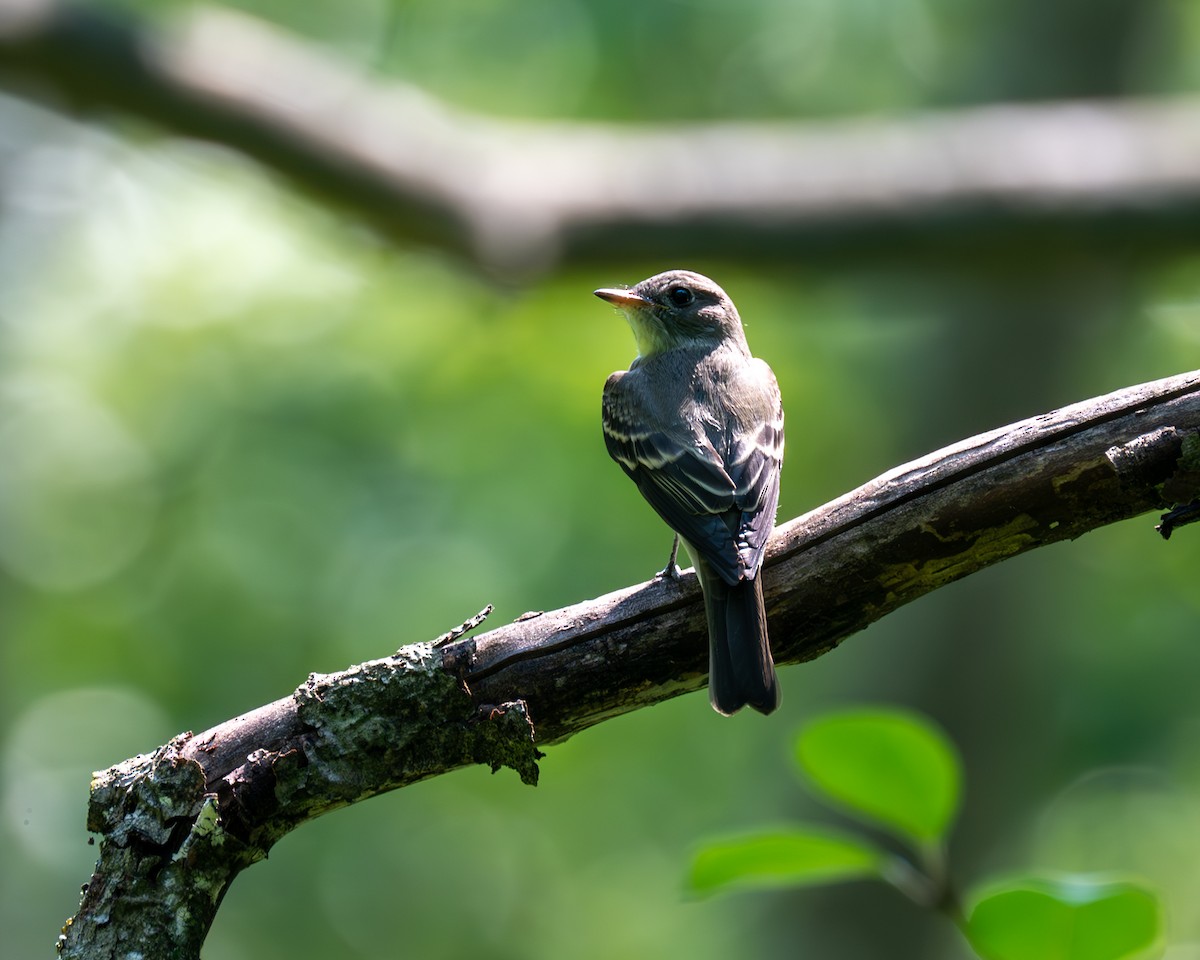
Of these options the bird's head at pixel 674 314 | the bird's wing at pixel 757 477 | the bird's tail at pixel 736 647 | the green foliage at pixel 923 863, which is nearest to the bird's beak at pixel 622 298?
the bird's head at pixel 674 314

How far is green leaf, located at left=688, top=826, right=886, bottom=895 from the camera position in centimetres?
247

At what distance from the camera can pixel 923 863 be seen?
108 inches

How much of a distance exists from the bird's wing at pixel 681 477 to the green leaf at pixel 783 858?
114 cm

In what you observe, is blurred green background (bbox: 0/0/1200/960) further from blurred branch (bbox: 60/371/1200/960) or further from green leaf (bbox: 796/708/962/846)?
green leaf (bbox: 796/708/962/846)

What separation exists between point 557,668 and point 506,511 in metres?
9.63

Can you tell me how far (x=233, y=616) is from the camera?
43.1 feet

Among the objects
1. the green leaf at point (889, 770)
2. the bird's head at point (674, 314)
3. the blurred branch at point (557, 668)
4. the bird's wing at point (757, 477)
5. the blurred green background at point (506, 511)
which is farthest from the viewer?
the blurred green background at point (506, 511)

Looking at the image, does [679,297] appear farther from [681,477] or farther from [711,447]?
[681,477]

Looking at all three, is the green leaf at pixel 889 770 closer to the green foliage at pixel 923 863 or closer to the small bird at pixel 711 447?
the green foliage at pixel 923 863

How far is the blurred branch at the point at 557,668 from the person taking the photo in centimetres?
314

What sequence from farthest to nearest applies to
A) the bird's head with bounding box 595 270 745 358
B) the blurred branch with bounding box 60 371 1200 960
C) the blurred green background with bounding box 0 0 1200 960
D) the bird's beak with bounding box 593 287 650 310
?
the blurred green background with bounding box 0 0 1200 960 → the bird's head with bounding box 595 270 745 358 → the bird's beak with bounding box 593 287 650 310 → the blurred branch with bounding box 60 371 1200 960

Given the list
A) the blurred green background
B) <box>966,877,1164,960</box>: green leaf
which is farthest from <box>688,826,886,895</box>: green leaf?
the blurred green background

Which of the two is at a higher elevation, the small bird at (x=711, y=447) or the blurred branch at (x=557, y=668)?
the small bird at (x=711, y=447)

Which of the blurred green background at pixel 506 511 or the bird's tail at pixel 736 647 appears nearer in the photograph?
the bird's tail at pixel 736 647
